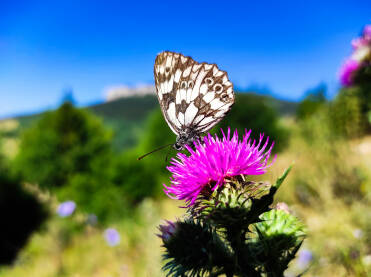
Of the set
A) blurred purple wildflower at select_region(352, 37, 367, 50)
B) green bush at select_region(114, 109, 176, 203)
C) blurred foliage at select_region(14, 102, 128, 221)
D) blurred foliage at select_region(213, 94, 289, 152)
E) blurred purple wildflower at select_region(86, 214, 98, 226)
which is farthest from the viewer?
blurred foliage at select_region(213, 94, 289, 152)

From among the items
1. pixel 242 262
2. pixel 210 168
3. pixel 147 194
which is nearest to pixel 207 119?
pixel 210 168

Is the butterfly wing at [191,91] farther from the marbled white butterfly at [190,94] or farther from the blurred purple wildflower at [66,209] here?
the blurred purple wildflower at [66,209]

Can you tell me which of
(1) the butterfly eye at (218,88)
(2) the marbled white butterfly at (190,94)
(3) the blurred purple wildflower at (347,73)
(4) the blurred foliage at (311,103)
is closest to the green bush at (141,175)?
(3) the blurred purple wildflower at (347,73)

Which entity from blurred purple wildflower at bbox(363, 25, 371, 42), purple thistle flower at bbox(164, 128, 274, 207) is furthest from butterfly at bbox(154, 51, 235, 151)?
blurred purple wildflower at bbox(363, 25, 371, 42)

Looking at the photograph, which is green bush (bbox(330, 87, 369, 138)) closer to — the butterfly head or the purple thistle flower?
the butterfly head

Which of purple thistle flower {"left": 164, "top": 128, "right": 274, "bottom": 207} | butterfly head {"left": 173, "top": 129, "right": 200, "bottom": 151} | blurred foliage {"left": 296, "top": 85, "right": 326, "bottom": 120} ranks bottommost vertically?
purple thistle flower {"left": 164, "top": 128, "right": 274, "bottom": 207}

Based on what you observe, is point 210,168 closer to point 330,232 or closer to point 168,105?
point 168,105

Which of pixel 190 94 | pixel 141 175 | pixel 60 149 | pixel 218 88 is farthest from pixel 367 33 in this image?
pixel 60 149
